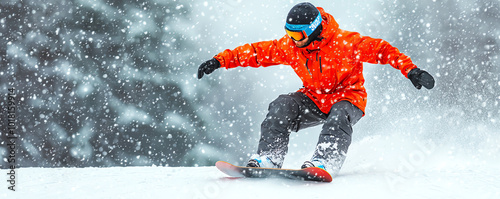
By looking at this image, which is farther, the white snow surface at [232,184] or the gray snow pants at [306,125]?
the gray snow pants at [306,125]

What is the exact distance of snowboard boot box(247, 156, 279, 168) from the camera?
107 inches

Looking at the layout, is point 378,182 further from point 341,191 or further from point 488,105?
point 488,105

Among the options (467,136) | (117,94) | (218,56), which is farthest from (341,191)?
(117,94)

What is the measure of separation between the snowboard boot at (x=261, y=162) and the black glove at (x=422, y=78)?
109 centimetres

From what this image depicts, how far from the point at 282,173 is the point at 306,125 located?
37.1 inches

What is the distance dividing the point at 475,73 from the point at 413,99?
1.41 metres

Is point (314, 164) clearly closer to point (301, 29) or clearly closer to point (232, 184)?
point (232, 184)

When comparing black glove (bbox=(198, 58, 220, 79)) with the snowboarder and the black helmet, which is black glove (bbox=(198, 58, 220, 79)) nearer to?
the snowboarder

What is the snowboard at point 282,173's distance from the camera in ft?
7.89

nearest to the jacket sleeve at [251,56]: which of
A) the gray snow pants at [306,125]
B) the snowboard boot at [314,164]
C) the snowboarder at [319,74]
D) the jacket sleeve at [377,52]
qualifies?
the snowboarder at [319,74]

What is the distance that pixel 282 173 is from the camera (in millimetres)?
2443

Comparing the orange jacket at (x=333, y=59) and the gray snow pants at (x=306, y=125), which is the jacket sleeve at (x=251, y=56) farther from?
the gray snow pants at (x=306, y=125)

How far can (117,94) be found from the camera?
41.2 feet

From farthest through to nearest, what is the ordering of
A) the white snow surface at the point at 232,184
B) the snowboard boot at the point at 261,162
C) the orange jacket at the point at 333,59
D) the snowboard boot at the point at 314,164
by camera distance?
the orange jacket at the point at 333,59, the snowboard boot at the point at 261,162, the snowboard boot at the point at 314,164, the white snow surface at the point at 232,184
